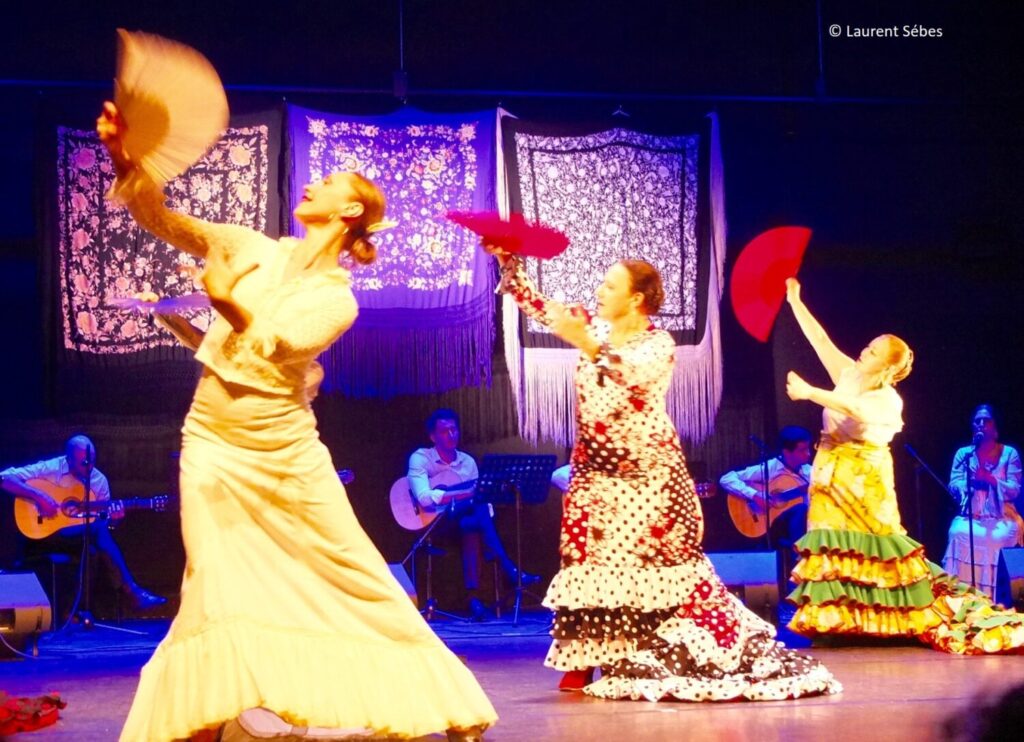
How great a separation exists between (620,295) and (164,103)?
2.17 meters

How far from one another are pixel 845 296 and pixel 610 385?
5752mm

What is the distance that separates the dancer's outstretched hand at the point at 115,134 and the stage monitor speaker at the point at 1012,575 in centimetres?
589

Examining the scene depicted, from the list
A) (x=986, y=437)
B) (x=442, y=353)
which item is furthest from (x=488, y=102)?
(x=986, y=437)

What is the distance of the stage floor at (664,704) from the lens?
14.0 ft

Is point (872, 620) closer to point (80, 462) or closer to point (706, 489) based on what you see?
point (706, 489)

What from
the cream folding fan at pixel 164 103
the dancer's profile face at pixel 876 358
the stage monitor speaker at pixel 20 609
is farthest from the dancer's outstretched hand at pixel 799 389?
the stage monitor speaker at pixel 20 609

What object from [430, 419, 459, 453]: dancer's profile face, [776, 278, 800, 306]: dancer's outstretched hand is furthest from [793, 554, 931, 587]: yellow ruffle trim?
[430, 419, 459, 453]: dancer's profile face

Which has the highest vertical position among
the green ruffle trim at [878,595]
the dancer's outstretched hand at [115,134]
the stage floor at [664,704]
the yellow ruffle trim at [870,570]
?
the dancer's outstretched hand at [115,134]

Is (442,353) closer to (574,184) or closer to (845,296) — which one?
(574,184)

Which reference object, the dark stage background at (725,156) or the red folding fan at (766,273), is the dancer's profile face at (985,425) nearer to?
the dark stage background at (725,156)

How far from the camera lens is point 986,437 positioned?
368 inches

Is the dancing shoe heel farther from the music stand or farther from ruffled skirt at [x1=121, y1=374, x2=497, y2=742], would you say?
the music stand

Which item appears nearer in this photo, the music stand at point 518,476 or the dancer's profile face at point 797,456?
the music stand at point 518,476

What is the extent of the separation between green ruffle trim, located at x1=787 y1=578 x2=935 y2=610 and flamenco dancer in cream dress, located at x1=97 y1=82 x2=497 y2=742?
344 centimetres
